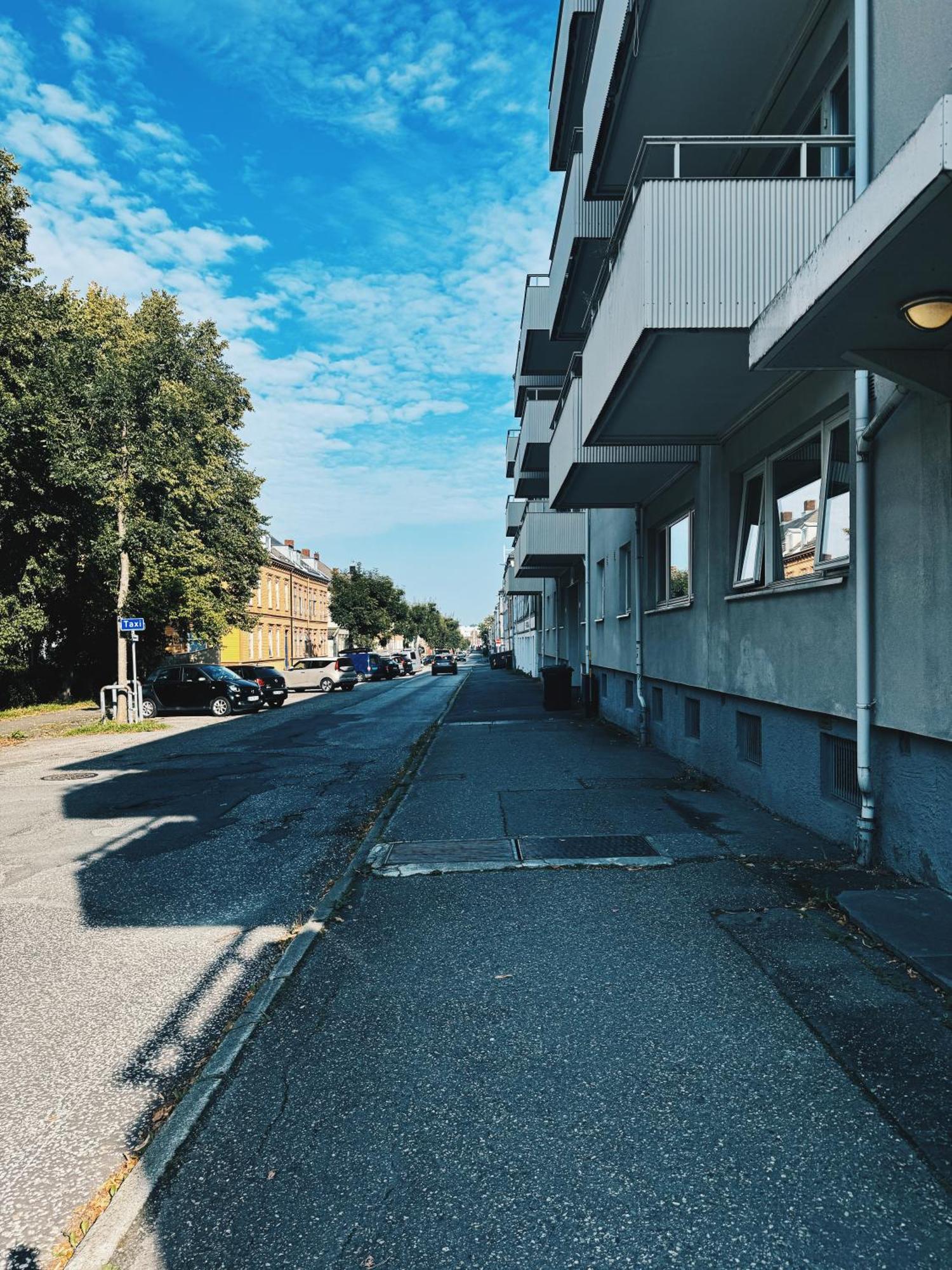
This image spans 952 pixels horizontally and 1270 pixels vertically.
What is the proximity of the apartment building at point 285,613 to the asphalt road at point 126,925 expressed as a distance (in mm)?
29764

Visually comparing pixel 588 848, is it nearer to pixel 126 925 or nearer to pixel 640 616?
pixel 126 925

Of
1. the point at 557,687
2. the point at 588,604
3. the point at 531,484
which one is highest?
the point at 531,484

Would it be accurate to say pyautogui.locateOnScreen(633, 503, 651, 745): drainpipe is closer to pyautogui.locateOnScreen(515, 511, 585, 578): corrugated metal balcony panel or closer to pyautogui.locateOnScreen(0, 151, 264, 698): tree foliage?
pyautogui.locateOnScreen(515, 511, 585, 578): corrugated metal balcony panel

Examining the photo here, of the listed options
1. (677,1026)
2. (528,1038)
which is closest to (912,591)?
(677,1026)

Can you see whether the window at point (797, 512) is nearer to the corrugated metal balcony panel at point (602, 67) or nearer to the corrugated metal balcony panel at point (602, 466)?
the corrugated metal balcony panel at point (602, 466)

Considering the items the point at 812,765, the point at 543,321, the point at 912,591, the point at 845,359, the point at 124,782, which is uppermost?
the point at 543,321

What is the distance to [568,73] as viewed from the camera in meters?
13.6

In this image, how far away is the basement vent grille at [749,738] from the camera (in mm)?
8531

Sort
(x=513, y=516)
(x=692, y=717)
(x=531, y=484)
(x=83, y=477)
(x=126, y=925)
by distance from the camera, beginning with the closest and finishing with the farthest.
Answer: (x=126, y=925)
(x=692, y=717)
(x=83, y=477)
(x=531, y=484)
(x=513, y=516)

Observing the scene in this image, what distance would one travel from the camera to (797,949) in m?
4.45

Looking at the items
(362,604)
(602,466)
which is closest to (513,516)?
(602,466)

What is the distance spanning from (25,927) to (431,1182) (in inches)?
156

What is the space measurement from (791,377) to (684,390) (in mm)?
921

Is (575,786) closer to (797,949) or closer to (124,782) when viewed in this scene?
(797,949)
